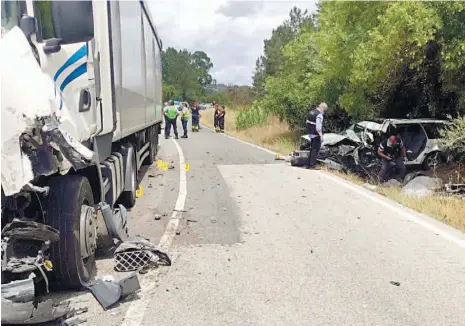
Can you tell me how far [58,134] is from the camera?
333cm

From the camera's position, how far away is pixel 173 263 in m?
5.04

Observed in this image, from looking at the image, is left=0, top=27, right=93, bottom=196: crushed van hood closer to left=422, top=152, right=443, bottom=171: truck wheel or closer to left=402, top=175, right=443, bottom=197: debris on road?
left=402, top=175, right=443, bottom=197: debris on road

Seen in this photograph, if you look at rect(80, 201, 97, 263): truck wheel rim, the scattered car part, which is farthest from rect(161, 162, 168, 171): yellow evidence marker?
rect(80, 201, 97, 263): truck wheel rim

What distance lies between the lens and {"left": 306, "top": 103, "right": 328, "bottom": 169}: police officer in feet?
39.1

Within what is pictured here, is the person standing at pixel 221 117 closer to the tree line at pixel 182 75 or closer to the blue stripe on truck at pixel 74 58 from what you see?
the blue stripe on truck at pixel 74 58

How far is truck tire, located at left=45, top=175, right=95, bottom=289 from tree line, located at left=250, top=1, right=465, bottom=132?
888 cm

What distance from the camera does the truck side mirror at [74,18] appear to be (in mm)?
3566

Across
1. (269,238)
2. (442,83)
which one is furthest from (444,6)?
(269,238)

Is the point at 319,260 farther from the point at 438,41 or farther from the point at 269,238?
the point at 438,41

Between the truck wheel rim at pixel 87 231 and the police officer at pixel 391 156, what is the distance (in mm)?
7842

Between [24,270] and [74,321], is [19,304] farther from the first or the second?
[74,321]

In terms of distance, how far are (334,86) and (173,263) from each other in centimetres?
1233

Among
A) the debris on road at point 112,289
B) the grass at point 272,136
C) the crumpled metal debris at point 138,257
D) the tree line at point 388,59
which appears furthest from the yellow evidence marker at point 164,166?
the debris on road at point 112,289

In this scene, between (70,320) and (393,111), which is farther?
(393,111)
